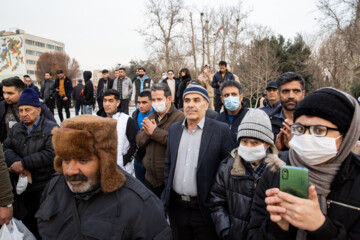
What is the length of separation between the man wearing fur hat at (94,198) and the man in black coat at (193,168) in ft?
3.20

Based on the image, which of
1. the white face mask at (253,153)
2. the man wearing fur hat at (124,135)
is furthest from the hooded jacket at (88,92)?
the white face mask at (253,153)

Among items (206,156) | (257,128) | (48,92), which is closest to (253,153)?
(257,128)

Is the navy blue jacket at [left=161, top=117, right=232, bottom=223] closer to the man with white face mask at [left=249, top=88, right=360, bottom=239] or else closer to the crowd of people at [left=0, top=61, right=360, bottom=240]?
the crowd of people at [left=0, top=61, right=360, bottom=240]

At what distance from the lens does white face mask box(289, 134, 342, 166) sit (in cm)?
147

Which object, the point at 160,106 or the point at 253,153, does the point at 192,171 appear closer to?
the point at 253,153

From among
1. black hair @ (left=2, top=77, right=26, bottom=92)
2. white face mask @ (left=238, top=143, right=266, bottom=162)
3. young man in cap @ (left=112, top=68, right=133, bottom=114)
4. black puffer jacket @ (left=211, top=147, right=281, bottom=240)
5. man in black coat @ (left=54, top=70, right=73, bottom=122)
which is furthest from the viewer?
man in black coat @ (left=54, top=70, right=73, bottom=122)

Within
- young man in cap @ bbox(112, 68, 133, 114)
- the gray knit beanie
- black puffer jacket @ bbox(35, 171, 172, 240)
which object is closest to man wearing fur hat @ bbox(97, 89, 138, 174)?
→ black puffer jacket @ bbox(35, 171, 172, 240)

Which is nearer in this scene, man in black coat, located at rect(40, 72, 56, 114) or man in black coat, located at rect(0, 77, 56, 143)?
man in black coat, located at rect(0, 77, 56, 143)

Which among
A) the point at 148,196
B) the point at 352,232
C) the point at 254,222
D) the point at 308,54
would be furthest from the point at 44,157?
the point at 308,54

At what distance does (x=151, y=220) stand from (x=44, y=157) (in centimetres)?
208

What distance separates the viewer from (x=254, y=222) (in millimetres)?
1754

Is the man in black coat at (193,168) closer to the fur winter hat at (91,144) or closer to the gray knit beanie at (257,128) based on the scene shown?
the gray knit beanie at (257,128)

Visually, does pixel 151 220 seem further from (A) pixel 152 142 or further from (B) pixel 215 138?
(A) pixel 152 142

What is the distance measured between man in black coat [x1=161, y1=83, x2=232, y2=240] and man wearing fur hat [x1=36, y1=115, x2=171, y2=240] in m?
0.98
